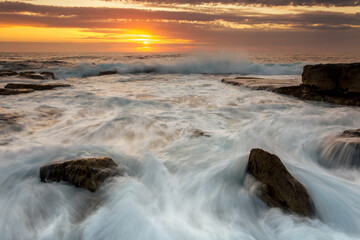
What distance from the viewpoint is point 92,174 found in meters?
3.11

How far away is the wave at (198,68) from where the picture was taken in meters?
21.7

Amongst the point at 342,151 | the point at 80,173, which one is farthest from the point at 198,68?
the point at 80,173

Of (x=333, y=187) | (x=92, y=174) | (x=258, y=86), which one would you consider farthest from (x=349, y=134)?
(x=258, y=86)

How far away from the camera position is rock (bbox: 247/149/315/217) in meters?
2.74

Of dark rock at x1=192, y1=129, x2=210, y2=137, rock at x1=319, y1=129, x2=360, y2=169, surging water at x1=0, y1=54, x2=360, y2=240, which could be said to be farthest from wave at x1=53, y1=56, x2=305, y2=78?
rock at x1=319, y1=129, x2=360, y2=169

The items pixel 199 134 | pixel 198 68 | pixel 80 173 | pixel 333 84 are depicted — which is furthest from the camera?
pixel 198 68

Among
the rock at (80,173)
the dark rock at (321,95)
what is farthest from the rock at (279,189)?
the dark rock at (321,95)

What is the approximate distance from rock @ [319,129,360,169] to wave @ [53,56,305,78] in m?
18.0

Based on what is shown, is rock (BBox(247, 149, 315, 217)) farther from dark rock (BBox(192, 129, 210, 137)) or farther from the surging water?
dark rock (BBox(192, 129, 210, 137))

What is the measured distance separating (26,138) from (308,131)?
5.70m

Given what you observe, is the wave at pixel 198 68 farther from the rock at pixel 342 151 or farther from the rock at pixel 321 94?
the rock at pixel 342 151

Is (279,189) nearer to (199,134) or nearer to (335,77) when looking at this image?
(199,134)

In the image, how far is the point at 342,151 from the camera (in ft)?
13.3

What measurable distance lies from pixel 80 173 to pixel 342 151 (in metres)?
3.91
